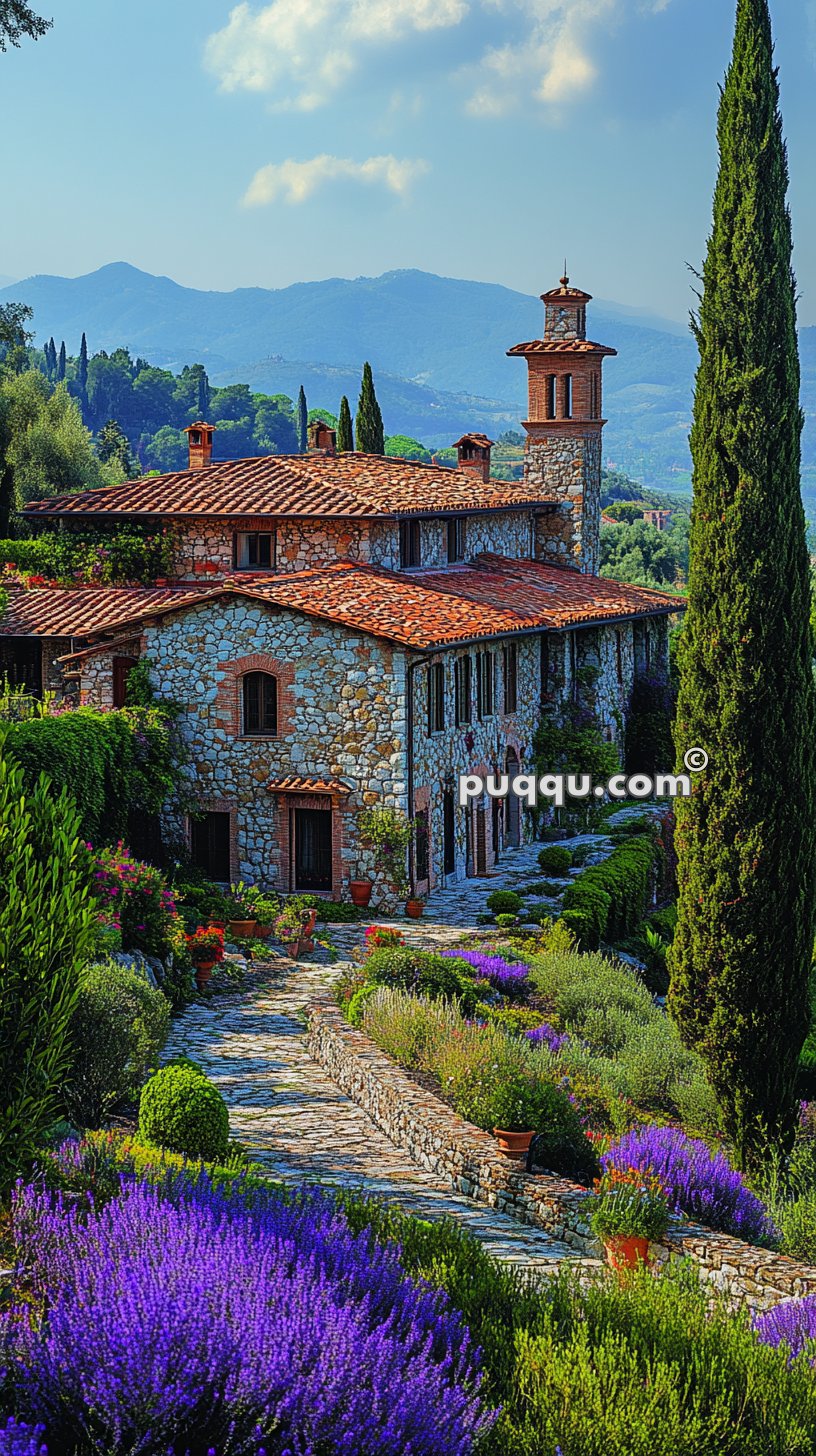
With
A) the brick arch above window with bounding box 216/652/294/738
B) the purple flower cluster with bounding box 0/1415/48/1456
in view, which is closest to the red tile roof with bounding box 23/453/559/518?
the brick arch above window with bounding box 216/652/294/738

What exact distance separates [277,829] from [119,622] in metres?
4.55

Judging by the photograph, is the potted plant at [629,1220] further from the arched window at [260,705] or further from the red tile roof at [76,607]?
the red tile roof at [76,607]

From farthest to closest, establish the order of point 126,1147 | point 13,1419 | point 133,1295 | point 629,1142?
1. point 629,1142
2. point 126,1147
3. point 133,1295
4. point 13,1419

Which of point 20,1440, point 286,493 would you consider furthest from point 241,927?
point 20,1440

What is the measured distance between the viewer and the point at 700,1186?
12438mm

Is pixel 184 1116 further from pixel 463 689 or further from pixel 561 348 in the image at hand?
pixel 561 348

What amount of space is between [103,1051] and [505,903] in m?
13.9

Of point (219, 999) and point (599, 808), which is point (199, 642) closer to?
point (219, 999)

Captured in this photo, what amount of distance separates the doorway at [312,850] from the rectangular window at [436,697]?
8.00 feet

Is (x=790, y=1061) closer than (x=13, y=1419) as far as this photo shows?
No

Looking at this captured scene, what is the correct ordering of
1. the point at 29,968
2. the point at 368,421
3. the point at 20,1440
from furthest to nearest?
the point at 368,421
the point at 29,968
the point at 20,1440

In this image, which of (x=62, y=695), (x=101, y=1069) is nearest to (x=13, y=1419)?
(x=101, y=1069)

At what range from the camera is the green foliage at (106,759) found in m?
22.3

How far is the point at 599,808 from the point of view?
3584cm
